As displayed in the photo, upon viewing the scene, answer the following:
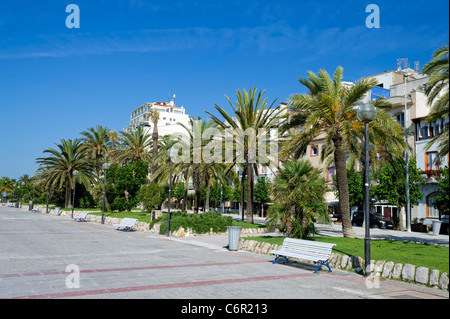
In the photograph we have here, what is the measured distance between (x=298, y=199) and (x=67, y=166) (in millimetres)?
41580

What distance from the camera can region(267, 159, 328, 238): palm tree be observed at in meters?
14.7

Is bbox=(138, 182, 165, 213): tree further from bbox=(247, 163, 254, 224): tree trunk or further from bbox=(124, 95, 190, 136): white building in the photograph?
bbox=(124, 95, 190, 136): white building

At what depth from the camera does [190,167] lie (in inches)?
1227

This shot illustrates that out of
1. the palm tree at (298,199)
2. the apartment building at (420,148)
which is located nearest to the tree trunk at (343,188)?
the palm tree at (298,199)

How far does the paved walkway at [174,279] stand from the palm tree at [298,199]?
2.22 meters

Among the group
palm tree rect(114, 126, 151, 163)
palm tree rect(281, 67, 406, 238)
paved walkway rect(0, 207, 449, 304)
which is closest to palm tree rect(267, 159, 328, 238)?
paved walkway rect(0, 207, 449, 304)

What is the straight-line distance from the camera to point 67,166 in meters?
49.3

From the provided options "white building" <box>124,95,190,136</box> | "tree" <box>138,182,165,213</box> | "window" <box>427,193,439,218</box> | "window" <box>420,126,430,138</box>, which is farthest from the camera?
"white building" <box>124,95,190,136</box>

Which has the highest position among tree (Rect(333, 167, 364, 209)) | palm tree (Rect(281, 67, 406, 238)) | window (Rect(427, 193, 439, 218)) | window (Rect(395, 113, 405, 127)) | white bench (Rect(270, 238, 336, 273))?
window (Rect(395, 113, 405, 127))

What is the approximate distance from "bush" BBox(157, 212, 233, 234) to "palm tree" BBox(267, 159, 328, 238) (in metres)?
6.81

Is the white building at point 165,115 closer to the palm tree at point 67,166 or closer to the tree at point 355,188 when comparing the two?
the palm tree at point 67,166

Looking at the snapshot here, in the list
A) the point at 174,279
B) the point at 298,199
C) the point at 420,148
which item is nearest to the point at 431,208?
the point at 420,148
